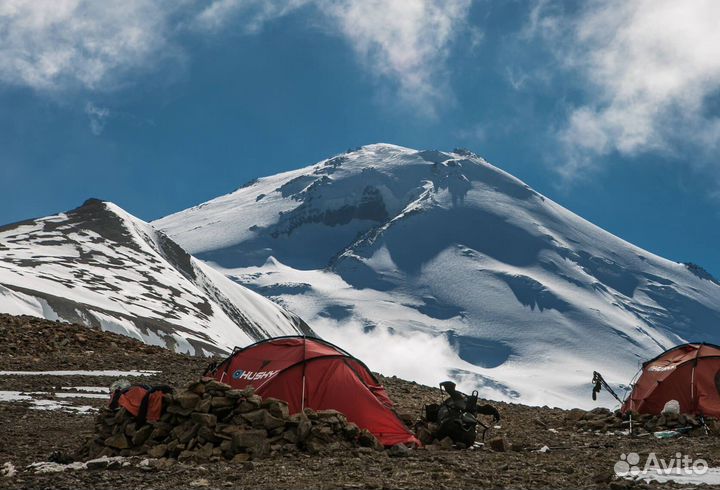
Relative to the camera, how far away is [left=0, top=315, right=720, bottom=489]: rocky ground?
39.8ft

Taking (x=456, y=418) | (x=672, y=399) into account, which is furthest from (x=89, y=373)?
(x=672, y=399)

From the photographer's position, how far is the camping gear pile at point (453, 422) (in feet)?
55.1

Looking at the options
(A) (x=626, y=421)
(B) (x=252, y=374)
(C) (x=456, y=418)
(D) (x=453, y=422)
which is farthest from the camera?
(A) (x=626, y=421)

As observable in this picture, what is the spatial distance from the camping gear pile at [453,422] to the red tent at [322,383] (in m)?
0.50

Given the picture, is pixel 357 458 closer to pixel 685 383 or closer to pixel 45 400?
pixel 685 383

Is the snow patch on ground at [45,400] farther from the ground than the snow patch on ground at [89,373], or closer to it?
closer to it

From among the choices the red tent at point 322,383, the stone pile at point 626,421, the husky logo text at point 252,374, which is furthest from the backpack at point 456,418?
the stone pile at point 626,421

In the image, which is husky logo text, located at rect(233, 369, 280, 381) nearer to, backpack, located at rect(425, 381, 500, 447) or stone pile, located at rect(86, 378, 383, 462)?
stone pile, located at rect(86, 378, 383, 462)

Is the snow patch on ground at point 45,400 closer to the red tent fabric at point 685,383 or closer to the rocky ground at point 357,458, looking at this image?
the rocky ground at point 357,458

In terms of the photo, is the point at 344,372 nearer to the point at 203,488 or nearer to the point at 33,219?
the point at 203,488

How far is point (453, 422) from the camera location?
55.4 ft

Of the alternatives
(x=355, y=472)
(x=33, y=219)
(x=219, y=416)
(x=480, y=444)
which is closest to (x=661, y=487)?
(x=355, y=472)

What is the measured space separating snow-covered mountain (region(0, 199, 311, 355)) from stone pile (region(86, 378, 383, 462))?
3611cm

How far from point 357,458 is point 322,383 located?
3977 millimetres
